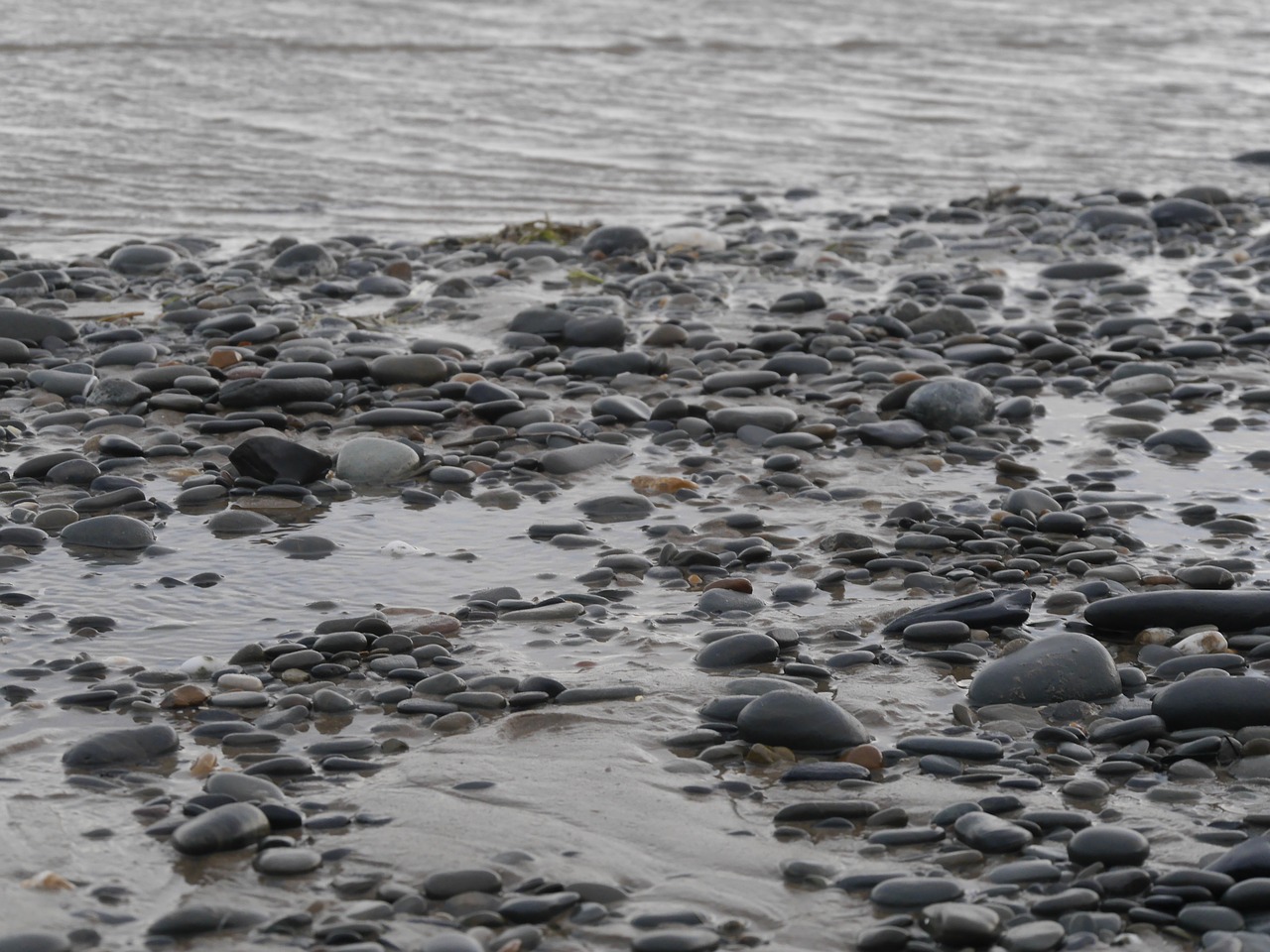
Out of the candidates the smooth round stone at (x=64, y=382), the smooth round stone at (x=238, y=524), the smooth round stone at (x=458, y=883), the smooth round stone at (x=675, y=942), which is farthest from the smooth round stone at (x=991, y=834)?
the smooth round stone at (x=64, y=382)

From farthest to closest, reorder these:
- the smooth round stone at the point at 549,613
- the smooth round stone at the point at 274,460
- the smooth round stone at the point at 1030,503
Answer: the smooth round stone at the point at 274,460, the smooth round stone at the point at 1030,503, the smooth round stone at the point at 549,613

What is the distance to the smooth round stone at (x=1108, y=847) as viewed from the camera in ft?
9.31

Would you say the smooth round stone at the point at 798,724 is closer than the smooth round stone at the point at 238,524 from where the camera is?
Yes

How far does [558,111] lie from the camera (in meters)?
12.1

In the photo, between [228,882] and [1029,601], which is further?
[1029,601]

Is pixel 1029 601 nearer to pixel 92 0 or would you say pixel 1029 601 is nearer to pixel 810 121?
pixel 810 121

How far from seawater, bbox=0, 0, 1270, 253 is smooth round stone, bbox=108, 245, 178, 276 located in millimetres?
684

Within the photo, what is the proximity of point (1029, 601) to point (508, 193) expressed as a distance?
6360 mm

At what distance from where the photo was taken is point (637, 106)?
1245 centimetres

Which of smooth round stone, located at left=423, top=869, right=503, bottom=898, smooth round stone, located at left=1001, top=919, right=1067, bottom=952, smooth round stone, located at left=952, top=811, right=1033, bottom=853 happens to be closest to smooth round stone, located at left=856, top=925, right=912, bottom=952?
smooth round stone, located at left=1001, top=919, right=1067, bottom=952

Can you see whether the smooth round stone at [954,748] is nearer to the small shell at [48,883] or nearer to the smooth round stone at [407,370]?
the small shell at [48,883]

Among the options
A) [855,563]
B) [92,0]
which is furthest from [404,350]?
[92,0]

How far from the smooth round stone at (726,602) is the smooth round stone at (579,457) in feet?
3.61

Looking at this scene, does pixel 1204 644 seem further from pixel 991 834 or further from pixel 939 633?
pixel 991 834
